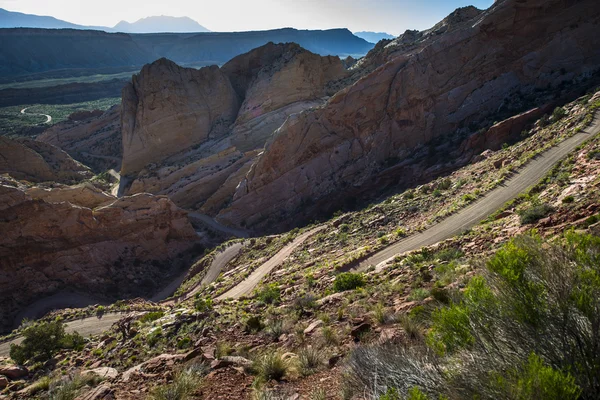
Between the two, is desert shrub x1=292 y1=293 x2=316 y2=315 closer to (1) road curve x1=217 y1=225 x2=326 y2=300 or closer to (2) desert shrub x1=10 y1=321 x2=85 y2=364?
(1) road curve x1=217 y1=225 x2=326 y2=300

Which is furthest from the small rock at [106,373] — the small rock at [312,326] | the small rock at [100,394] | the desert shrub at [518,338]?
the desert shrub at [518,338]

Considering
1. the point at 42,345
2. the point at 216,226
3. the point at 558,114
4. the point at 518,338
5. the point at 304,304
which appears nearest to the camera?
the point at 518,338

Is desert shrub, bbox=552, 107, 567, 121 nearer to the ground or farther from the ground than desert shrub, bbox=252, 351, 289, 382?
farther from the ground

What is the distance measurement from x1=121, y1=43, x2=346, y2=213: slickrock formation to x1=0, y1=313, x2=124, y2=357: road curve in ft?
83.9

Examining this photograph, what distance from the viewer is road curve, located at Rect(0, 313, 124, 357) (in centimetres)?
1878

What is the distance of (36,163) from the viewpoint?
46.8m

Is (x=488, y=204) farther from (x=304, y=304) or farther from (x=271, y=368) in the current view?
(x=271, y=368)

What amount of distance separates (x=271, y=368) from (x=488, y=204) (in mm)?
15128

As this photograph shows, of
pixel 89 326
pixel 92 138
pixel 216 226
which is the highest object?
pixel 92 138

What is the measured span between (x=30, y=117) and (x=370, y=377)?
111 metres

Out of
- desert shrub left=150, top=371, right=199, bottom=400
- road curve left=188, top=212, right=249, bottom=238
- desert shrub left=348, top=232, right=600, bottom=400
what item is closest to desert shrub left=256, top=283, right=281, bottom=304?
desert shrub left=150, top=371, right=199, bottom=400

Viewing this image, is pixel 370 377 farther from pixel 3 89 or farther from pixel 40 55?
pixel 40 55

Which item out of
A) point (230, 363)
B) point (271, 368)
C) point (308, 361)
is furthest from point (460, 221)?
point (230, 363)

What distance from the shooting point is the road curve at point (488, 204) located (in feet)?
53.7
